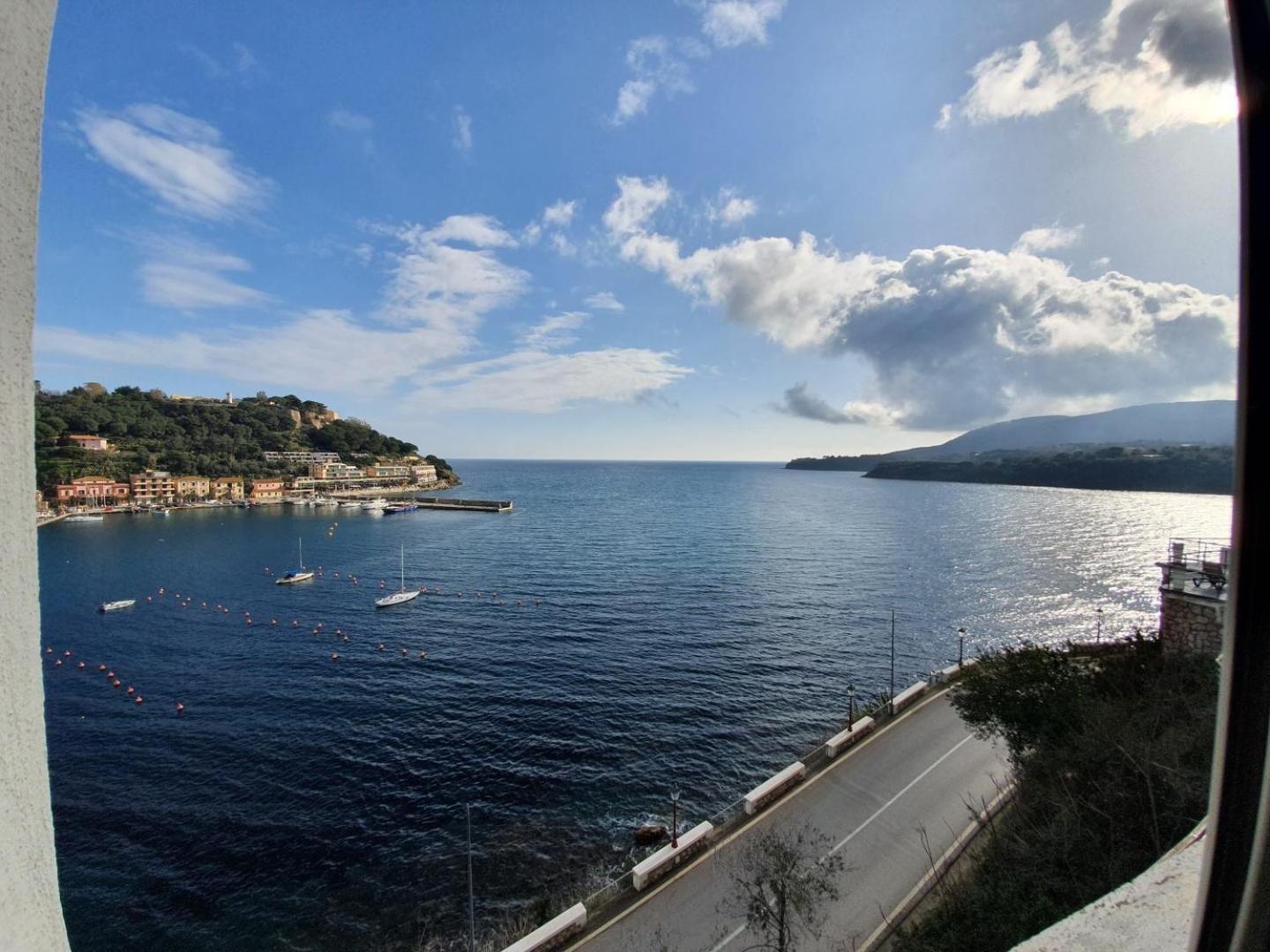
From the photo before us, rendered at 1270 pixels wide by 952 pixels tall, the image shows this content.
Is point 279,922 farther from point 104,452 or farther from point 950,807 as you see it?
point 104,452

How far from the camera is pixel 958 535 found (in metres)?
65.6

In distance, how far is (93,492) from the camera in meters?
80.5

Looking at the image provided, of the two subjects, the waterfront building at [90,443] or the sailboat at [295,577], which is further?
the waterfront building at [90,443]

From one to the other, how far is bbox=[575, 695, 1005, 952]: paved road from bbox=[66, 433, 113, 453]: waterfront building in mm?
116384

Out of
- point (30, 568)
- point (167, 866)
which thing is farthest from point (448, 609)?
point (30, 568)

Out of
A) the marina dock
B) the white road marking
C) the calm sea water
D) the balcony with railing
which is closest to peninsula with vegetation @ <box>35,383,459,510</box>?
the marina dock

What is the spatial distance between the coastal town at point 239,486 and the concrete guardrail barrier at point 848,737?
98132 mm

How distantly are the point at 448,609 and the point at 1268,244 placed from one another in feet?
126

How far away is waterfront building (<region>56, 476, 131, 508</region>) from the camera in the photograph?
3063 inches

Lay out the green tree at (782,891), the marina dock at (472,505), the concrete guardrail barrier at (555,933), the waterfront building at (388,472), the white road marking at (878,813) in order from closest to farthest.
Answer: the green tree at (782,891)
the concrete guardrail barrier at (555,933)
the white road marking at (878,813)
the marina dock at (472,505)
the waterfront building at (388,472)

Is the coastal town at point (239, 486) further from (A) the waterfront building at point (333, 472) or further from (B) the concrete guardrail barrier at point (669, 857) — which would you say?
(B) the concrete guardrail barrier at point (669, 857)

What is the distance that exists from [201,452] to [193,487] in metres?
16.1

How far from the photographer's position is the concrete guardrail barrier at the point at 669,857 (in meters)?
12.0

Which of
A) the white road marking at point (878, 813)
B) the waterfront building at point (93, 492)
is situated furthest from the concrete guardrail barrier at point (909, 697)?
the waterfront building at point (93, 492)
